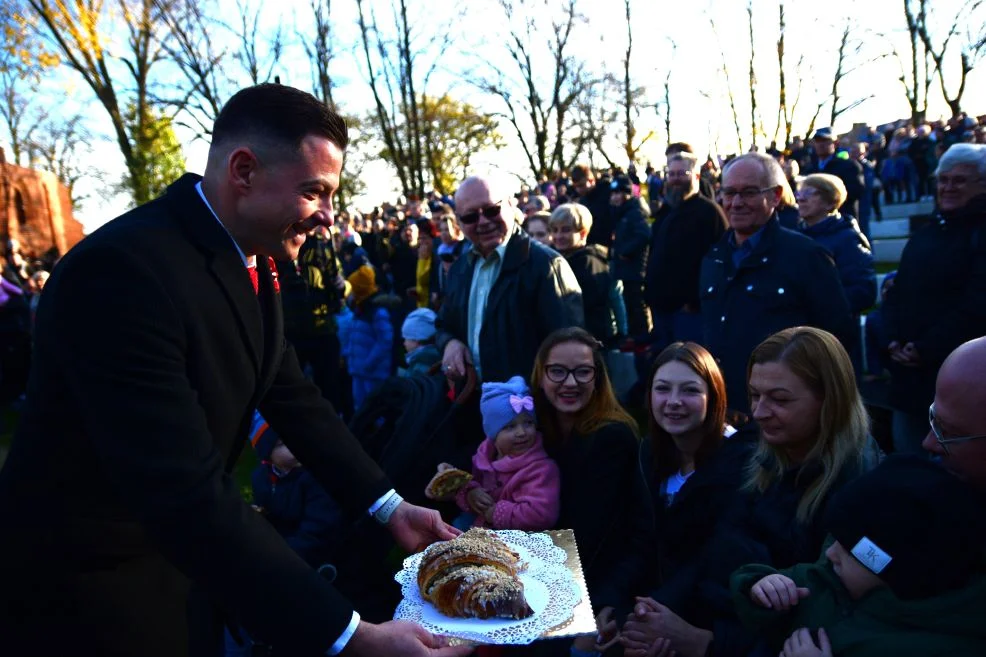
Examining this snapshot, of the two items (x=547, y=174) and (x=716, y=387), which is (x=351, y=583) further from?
(x=547, y=174)

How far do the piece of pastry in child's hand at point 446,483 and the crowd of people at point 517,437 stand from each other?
0.08 metres

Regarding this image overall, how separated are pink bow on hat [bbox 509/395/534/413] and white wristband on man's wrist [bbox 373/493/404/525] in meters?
1.02

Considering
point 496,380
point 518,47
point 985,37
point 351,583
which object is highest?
point 518,47

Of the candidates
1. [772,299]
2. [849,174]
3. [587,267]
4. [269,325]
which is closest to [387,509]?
[269,325]

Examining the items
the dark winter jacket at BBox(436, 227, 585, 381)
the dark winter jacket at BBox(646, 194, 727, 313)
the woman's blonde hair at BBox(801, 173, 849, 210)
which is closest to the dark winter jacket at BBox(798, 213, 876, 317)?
the woman's blonde hair at BBox(801, 173, 849, 210)

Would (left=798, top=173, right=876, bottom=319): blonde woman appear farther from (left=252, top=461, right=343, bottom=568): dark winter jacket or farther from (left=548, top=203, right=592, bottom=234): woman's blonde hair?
(left=252, top=461, right=343, bottom=568): dark winter jacket

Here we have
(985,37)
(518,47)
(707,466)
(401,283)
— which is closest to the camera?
(707,466)

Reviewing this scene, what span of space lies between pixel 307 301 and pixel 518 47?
24.4m

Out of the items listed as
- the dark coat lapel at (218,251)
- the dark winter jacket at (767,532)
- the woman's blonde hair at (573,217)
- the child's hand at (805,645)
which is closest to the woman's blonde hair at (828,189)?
the woman's blonde hair at (573,217)

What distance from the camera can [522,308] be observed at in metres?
3.88

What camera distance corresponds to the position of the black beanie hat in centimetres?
153

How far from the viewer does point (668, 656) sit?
7.99ft

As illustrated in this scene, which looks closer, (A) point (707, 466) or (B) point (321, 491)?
(A) point (707, 466)

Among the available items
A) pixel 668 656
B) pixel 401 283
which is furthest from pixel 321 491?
A: pixel 401 283
